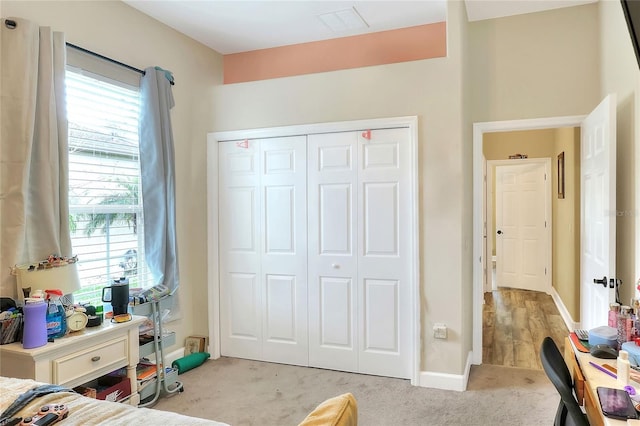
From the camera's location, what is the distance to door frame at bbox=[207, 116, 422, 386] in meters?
3.13

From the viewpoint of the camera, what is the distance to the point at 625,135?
2.73m

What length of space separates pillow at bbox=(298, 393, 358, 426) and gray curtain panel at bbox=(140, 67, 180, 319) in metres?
Result: 2.48

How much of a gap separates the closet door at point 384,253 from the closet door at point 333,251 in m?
0.07

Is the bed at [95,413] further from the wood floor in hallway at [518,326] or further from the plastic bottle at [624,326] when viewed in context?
the wood floor in hallway at [518,326]

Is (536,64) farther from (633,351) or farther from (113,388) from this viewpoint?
(113,388)

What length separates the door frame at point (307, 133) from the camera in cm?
313

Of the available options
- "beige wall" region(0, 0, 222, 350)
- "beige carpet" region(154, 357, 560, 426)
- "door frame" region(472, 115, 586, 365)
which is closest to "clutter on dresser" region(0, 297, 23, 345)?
"beige carpet" region(154, 357, 560, 426)

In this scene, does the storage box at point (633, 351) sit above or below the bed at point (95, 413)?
above

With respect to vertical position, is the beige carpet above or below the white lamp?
below

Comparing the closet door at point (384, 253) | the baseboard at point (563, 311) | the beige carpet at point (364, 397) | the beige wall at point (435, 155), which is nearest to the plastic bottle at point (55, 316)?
the beige carpet at point (364, 397)

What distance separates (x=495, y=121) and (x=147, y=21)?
298 centimetres

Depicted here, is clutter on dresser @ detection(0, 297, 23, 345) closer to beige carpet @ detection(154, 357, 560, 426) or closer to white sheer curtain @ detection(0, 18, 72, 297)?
white sheer curtain @ detection(0, 18, 72, 297)

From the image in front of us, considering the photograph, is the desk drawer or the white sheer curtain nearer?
the desk drawer

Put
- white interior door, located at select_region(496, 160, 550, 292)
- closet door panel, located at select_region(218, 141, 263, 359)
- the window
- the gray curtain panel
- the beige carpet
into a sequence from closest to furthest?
the beige carpet, the window, the gray curtain panel, closet door panel, located at select_region(218, 141, 263, 359), white interior door, located at select_region(496, 160, 550, 292)
